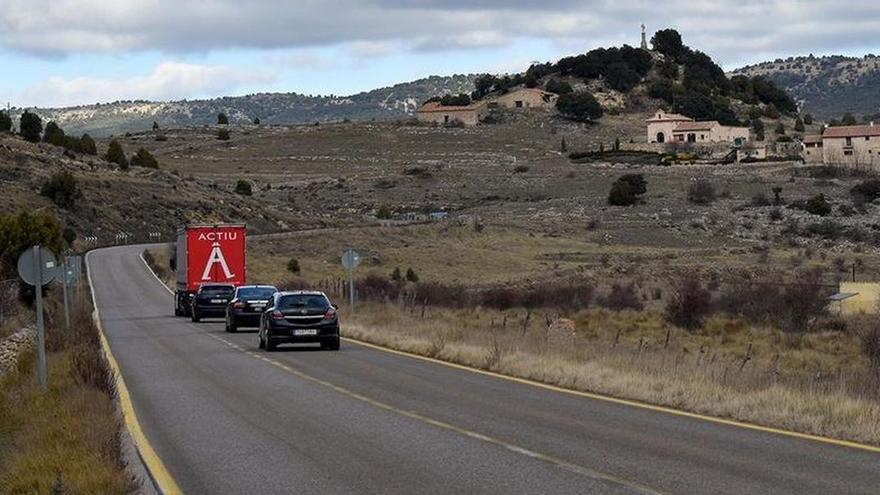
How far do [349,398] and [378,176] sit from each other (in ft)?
380

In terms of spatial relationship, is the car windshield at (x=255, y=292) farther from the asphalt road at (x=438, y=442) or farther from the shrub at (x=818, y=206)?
the shrub at (x=818, y=206)

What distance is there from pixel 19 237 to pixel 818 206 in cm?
6282

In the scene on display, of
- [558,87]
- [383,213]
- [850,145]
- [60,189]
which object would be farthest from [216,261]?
[558,87]

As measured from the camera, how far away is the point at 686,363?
21.4 m

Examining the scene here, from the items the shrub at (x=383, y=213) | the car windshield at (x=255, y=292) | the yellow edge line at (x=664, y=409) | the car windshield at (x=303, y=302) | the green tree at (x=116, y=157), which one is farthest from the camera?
the green tree at (x=116, y=157)

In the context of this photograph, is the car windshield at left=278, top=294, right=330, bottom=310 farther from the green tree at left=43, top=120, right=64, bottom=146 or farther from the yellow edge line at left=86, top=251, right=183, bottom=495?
the green tree at left=43, top=120, right=64, bottom=146

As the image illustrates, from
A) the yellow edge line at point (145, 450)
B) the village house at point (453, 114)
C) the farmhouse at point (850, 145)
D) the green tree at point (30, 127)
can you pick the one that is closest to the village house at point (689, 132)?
the farmhouse at point (850, 145)

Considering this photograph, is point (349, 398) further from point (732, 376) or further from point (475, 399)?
point (732, 376)

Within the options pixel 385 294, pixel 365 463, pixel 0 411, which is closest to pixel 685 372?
pixel 365 463

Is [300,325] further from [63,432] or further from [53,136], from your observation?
[53,136]

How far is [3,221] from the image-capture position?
184 feet

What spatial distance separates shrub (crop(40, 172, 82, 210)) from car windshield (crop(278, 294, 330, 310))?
67.9 meters

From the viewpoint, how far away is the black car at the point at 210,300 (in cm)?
4559

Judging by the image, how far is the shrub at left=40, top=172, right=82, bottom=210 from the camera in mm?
94875
